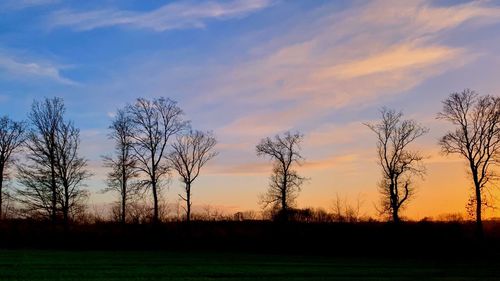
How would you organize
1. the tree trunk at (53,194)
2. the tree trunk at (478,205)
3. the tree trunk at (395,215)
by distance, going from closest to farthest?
the tree trunk at (478,205), the tree trunk at (395,215), the tree trunk at (53,194)

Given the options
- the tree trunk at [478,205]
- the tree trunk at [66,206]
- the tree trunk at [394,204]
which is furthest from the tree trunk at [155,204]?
the tree trunk at [478,205]

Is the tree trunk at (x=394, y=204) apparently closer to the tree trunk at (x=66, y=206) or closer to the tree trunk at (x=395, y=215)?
the tree trunk at (x=395, y=215)

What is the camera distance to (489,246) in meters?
55.5

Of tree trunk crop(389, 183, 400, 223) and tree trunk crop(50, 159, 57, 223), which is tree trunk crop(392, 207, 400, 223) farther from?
tree trunk crop(50, 159, 57, 223)

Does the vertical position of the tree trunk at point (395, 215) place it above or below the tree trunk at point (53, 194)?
below

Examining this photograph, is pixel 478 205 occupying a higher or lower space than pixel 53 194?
lower

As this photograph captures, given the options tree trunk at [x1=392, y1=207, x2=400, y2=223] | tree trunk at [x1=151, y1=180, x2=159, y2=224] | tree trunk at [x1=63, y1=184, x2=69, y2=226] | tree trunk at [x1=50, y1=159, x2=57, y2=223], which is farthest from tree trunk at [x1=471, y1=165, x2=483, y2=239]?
tree trunk at [x1=50, y1=159, x2=57, y2=223]

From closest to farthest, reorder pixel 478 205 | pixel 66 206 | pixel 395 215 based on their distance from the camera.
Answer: pixel 478 205, pixel 395 215, pixel 66 206

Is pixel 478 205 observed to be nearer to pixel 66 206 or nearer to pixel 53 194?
pixel 66 206

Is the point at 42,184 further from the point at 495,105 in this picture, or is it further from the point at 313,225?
the point at 495,105

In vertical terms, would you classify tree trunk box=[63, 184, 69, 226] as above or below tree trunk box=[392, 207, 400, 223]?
above

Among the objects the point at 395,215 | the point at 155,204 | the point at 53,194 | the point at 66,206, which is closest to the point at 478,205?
the point at 395,215

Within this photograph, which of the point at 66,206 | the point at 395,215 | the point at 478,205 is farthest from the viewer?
the point at 66,206

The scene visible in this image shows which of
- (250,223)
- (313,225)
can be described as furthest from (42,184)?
(313,225)
